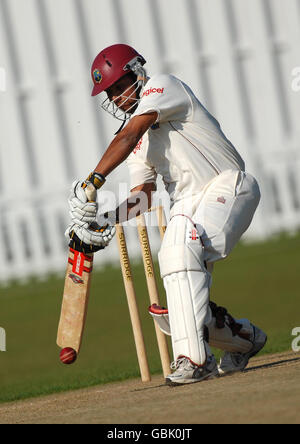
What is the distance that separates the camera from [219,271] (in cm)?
1140

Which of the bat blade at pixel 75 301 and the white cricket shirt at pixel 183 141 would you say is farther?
the bat blade at pixel 75 301

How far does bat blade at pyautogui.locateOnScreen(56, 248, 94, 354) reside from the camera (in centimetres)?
487

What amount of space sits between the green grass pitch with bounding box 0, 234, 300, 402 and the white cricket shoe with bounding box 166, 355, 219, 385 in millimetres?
1482

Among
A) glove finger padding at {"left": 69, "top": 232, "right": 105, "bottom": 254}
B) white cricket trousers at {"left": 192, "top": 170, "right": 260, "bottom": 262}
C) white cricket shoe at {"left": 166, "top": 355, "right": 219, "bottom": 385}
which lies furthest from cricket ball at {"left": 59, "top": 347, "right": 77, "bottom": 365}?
white cricket trousers at {"left": 192, "top": 170, "right": 260, "bottom": 262}

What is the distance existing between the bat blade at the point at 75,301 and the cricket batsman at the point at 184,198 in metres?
0.15

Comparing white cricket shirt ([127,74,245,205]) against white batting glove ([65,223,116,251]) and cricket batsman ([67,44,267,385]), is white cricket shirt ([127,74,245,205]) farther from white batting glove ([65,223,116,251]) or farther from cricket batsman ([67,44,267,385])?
white batting glove ([65,223,116,251])

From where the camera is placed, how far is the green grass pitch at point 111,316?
21.3 feet

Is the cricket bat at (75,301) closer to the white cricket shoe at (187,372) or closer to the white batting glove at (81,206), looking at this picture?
the white batting glove at (81,206)

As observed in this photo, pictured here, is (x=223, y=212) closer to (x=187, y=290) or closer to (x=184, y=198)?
(x=184, y=198)

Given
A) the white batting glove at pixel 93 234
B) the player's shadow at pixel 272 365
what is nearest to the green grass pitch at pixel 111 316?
the player's shadow at pixel 272 365

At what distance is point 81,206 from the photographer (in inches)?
177

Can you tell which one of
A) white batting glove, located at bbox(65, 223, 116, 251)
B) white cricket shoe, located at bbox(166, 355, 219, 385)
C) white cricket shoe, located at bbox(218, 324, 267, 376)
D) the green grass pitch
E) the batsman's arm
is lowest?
the green grass pitch
